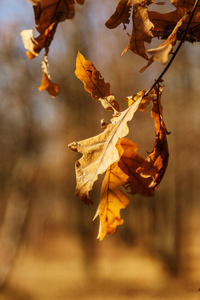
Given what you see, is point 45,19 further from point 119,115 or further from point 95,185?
point 95,185

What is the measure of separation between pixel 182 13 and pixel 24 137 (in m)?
6.56

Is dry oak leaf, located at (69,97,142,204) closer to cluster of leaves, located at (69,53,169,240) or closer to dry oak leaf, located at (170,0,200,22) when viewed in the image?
cluster of leaves, located at (69,53,169,240)

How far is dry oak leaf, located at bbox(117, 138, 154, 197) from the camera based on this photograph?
445 mm

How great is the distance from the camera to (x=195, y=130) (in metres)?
7.10

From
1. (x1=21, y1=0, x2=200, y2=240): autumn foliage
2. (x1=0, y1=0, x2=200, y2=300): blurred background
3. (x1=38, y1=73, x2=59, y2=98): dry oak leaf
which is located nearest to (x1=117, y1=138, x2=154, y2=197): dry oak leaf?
(x1=21, y1=0, x2=200, y2=240): autumn foliage

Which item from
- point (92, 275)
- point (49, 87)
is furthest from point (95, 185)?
point (49, 87)

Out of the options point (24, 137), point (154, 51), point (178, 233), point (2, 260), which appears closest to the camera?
point (154, 51)

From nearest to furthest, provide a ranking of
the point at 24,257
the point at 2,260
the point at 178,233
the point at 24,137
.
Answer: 1. the point at 2,260
2. the point at 24,137
3. the point at 178,233
4. the point at 24,257

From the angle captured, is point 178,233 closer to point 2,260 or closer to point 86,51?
point 2,260

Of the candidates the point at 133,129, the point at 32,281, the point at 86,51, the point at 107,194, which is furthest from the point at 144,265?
the point at 107,194

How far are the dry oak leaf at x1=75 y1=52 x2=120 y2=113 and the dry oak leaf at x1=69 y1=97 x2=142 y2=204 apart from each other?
6 cm

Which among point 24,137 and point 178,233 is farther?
point 178,233

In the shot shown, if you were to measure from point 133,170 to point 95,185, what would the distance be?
6226 mm

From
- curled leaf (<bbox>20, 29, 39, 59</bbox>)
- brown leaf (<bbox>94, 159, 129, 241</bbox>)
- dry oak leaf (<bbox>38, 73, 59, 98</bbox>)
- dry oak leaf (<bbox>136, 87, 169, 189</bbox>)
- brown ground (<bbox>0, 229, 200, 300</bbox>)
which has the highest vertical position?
curled leaf (<bbox>20, 29, 39, 59</bbox>)
